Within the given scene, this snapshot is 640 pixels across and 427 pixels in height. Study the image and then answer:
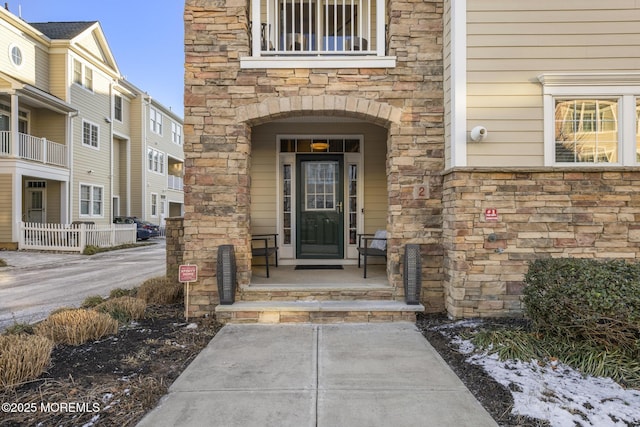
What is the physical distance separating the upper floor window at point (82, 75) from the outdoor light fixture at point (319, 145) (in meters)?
13.5

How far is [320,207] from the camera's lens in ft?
22.2

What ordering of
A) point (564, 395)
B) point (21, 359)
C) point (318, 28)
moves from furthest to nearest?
1. point (318, 28)
2. point (21, 359)
3. point (564, 395)

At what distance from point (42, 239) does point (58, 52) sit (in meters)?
7.59

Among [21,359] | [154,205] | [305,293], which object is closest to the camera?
[21,359]

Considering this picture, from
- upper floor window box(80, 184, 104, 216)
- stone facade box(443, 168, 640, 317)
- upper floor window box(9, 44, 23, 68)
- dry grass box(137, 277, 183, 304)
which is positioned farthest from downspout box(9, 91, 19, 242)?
stone facade box(443, 168, 640, 317)

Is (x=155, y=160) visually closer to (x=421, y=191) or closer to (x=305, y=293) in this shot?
(x=305, y=293)

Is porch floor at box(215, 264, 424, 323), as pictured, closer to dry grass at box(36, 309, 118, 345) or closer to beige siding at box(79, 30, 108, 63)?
dry grass at box(36, 309, 118, 345)

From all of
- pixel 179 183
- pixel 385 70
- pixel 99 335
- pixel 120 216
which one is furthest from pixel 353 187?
pixel 179 183

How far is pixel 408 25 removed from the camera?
4750 mm

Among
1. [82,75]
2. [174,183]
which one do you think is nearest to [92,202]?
[82,75]

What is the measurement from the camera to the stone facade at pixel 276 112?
15.3 feet

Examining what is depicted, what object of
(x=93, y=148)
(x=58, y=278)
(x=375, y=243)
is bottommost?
(x=58, y=278)

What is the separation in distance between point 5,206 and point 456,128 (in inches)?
565

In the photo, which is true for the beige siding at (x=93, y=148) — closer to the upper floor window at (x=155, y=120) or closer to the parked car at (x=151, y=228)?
the parked car at (x=151, y=228)
